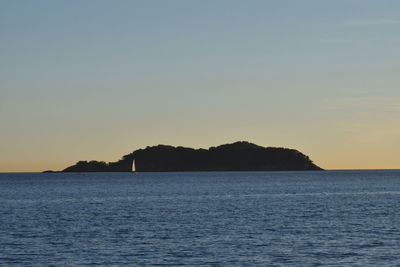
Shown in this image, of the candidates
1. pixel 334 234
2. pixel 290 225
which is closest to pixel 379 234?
pixel 334 234

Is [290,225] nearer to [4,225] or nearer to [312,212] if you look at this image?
[312,212]

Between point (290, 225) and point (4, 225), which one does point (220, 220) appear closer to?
point (290, 225)

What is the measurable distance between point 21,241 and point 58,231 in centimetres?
940

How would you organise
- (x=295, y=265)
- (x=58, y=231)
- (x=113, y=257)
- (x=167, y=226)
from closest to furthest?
1. (x=295, y=265)
2. (x=113, y=257)
3. (x=58, y=231)
4. (x=167, y=226)

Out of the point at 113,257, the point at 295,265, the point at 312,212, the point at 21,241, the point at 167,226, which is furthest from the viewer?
the point at 312,212

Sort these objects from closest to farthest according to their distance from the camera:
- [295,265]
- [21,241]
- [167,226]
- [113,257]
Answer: [295,265]
[113,257]
[21,241]
[167,226]

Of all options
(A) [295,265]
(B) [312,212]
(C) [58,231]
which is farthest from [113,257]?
(B) [312,212]

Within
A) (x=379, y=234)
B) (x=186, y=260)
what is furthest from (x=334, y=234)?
(x=186, y=260)

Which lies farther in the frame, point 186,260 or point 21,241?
point 21,241

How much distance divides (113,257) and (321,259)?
15741 millimetres

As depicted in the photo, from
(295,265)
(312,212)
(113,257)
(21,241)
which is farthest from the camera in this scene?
(312,212)

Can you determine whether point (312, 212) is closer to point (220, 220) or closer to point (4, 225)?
point (220, 220)

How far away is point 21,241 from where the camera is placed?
68.8 meters

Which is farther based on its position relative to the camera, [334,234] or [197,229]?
[197,229]
